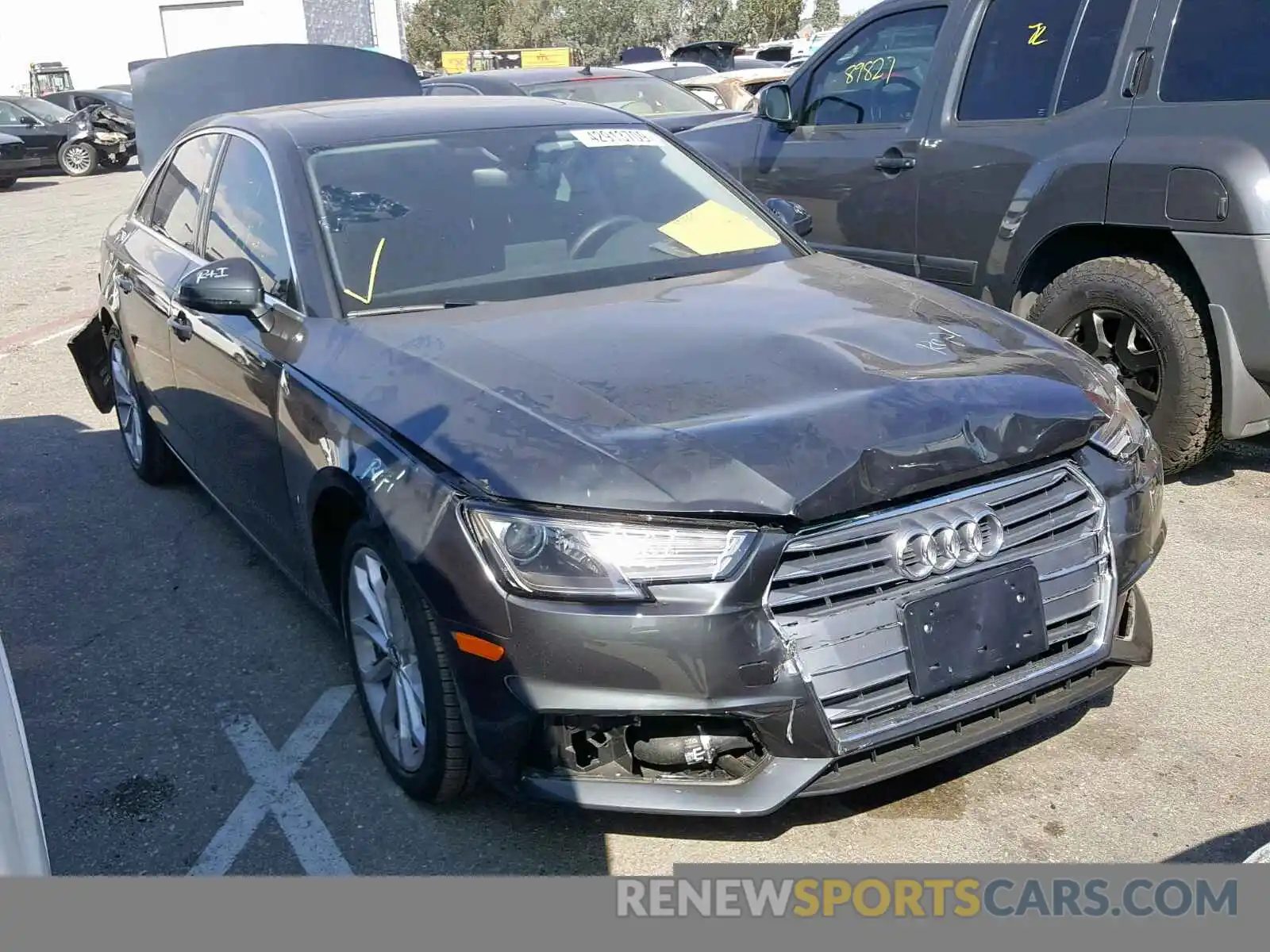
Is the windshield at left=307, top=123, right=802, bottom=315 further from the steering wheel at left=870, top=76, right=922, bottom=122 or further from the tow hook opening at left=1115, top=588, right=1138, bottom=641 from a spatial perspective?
the steering wheel at left=870, top=76, right=922, bottom=122

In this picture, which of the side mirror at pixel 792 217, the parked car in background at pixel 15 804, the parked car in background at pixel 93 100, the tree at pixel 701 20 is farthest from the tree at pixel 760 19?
the parked car in background at pixel 15 804

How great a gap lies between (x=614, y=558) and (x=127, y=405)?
389cm

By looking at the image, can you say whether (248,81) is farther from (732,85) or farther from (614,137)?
(732,85)

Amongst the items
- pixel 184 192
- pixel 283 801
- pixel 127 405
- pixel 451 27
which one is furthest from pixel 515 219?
pixel 451 27

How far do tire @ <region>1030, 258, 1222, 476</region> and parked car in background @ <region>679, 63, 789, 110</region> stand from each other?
8.45 metres

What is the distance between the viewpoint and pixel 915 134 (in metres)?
5.57

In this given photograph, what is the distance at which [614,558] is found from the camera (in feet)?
8.05

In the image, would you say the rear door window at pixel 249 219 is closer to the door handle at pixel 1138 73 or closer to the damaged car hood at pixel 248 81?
the door handle at pixel 1138 73

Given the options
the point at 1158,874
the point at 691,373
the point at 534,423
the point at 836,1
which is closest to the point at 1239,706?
the point at 1158,874

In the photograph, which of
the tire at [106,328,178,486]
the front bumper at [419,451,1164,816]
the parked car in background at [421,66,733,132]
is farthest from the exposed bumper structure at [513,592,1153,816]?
the parked car in background at [421,66,733,132]

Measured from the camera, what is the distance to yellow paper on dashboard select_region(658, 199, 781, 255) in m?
3.96

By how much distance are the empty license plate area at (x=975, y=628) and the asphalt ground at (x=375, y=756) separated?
464 millimetres

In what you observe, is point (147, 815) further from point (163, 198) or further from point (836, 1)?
point (836, 1)

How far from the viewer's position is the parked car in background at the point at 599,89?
386 inches
